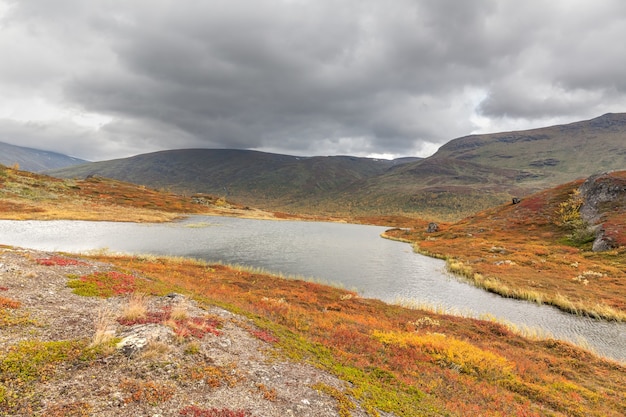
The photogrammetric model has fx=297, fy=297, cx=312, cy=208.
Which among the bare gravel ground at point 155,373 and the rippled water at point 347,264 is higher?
the bare gravel ground at point 155,373

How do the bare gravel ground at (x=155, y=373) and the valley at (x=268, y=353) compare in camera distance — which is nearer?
the bare gravel ground at (x=155, y=373)

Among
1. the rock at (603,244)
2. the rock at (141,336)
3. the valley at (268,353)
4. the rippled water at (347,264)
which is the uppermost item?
the rock at (603,244)

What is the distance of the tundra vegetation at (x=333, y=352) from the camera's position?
9234mm

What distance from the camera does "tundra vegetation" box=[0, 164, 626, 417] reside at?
9.23 m

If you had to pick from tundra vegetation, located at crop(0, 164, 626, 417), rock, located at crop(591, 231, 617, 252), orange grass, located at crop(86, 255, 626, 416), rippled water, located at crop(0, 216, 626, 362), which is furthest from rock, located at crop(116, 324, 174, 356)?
rock, located at crop(591, 231, 617, 252)

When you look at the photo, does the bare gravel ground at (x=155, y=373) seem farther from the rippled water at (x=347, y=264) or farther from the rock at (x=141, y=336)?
the rippled water at (x=347, y=264)

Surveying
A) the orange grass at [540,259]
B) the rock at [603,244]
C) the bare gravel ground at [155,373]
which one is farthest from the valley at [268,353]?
the rock at [603,244]

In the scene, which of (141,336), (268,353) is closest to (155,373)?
(141,336)

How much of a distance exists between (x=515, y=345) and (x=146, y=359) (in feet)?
81.6

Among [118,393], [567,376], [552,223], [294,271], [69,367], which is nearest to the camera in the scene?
[118,393]

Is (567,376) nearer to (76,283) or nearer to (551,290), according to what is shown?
(551,290)

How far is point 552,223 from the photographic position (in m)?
77.5

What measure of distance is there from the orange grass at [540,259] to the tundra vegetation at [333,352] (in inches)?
19.0

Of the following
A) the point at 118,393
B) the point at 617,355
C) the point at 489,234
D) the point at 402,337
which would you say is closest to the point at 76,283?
the point at 118,393
